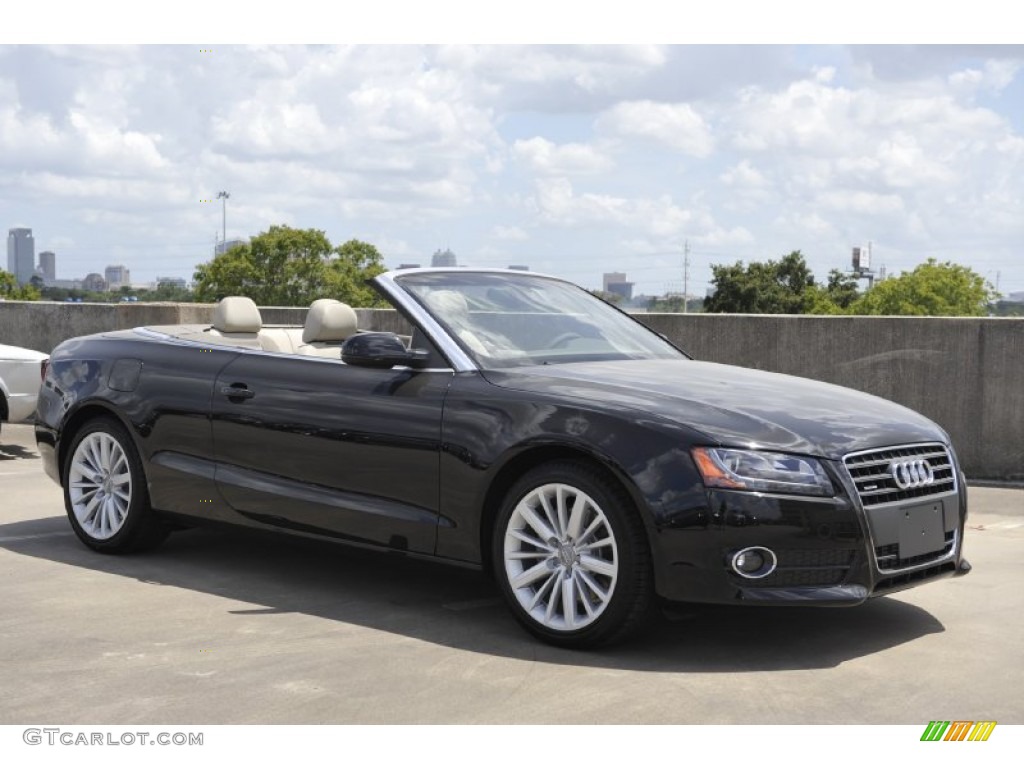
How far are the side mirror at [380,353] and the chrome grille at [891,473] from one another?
1937 millimetres

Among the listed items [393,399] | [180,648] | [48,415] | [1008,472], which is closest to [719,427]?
[393,399]

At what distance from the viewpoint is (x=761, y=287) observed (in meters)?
118

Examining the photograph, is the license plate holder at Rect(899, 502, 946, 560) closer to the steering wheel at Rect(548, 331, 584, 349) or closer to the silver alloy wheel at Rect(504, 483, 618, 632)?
the silver alloy wheel at Rect(504, 483, 618, 632)

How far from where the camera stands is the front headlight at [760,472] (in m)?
5.45

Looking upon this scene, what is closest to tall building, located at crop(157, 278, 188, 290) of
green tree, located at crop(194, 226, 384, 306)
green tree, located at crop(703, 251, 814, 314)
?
green tree, located at crop(194, 226, 384, 306)

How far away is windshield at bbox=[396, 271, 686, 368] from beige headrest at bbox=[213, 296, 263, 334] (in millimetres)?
1550

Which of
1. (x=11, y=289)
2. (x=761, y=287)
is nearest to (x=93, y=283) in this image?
(x=11, y=289)

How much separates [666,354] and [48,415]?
3.45 metres

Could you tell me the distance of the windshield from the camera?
6.59 metres

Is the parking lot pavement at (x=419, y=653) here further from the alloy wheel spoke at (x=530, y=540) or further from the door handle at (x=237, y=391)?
the door handle at (x=237, y=391)

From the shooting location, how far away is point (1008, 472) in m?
12.3

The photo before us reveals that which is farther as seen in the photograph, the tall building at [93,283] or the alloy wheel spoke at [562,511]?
the tall building at [93,283]
